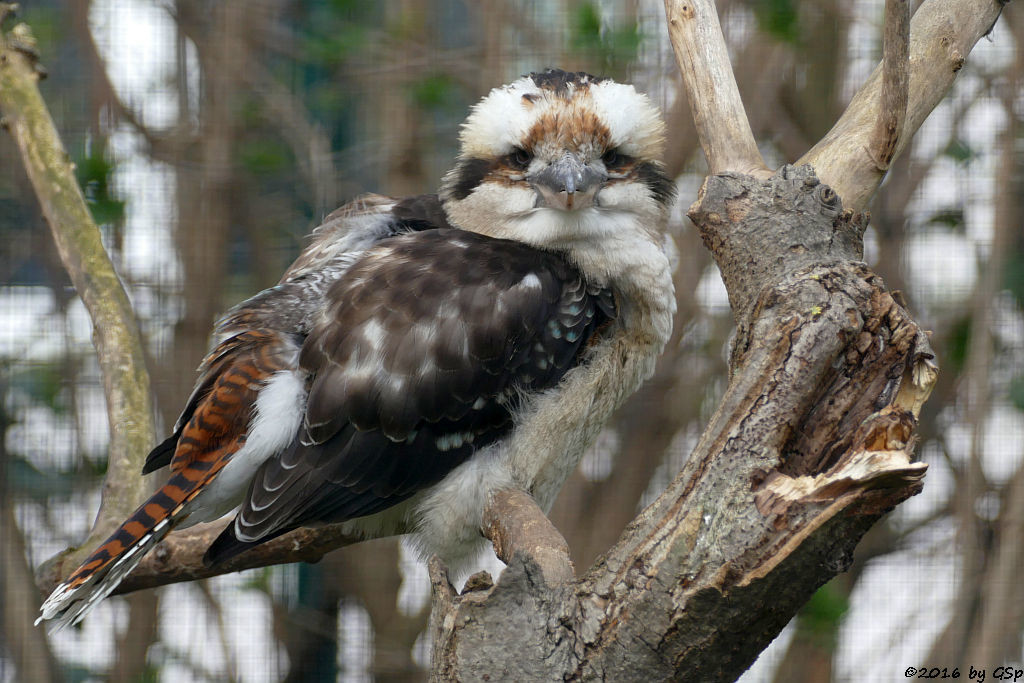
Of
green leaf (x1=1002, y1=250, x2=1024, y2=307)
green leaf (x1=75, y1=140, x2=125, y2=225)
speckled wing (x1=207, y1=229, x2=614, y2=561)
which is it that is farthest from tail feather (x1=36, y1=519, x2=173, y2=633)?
green leaf (x1=1002, y1=250, x2=1024, y2=307)

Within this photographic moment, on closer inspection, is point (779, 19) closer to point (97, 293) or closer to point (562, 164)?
point (562, 164)

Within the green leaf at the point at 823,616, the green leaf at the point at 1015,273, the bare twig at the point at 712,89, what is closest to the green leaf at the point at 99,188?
the bare twig at the point at 712,89

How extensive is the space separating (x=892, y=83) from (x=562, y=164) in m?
0.59

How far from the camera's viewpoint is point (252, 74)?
3646mm

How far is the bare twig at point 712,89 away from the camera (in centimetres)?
169

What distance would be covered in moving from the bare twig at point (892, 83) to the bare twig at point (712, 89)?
0.18 meters

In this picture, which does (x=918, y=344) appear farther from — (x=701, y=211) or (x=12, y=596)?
(x=12, y=596)

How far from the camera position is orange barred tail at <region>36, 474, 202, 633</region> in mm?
1665

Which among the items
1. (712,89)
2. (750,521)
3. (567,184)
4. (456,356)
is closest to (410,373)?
(456,356)

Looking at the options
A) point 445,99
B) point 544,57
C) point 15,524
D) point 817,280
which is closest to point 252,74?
point 445,99

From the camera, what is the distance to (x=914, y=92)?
1.76 meters

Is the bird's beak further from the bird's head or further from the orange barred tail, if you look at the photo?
the orange barred tail

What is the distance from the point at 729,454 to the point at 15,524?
2.98 meters

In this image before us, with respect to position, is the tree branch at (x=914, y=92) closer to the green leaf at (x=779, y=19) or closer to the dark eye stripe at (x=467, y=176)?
the dark eye stripe at (x=467, y=176)
